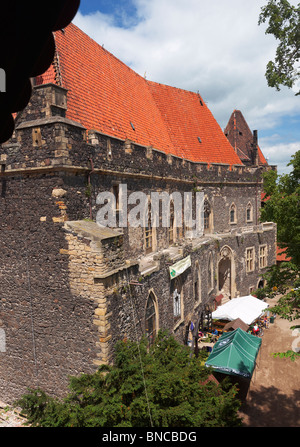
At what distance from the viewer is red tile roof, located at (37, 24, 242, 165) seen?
11.2 m

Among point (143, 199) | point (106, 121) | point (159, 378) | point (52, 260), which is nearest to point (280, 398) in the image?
point (159, 378)

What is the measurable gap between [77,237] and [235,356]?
890 cm

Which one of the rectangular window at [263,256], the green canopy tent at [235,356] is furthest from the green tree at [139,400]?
the rectangular window at [263,256]

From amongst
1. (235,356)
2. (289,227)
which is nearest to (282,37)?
(289,227)

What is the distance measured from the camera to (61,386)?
27.4 feet

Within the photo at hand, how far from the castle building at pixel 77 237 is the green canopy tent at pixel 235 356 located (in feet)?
6.49

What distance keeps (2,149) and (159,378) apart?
735 centimetres

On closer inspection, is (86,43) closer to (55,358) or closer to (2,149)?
(2,149)

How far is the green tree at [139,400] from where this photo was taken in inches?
249

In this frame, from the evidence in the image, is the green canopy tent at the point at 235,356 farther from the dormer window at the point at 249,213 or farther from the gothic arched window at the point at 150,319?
the dormer window at the point at 249,213

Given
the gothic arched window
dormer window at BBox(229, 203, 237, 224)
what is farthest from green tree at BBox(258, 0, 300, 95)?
dormer window at BBox(229, 203, 237, 224)

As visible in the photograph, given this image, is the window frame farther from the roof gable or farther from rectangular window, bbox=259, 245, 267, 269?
the roof gable

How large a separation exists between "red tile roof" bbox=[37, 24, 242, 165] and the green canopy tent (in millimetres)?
10143

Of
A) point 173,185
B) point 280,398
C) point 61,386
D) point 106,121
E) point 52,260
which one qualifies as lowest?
point 280,398
